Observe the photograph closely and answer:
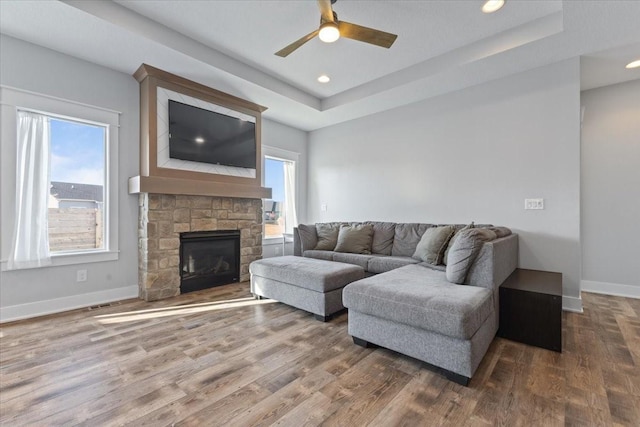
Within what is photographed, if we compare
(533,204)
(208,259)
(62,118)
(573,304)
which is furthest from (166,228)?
(573,304)

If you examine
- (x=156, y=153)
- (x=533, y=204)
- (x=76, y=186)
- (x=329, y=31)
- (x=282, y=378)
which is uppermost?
(x=329, y=31)

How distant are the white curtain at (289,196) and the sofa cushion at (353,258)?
176 cm

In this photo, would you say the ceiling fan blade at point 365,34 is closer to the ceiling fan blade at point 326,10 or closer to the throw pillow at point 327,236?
the ceiling fan blade at point 326,10

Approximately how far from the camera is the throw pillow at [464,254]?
2150 mm

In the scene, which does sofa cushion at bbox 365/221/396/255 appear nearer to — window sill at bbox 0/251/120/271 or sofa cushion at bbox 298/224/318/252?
sofa cushion at bbox 298/224/318/252

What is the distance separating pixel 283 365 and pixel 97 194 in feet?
9.70

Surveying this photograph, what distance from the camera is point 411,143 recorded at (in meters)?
4.20

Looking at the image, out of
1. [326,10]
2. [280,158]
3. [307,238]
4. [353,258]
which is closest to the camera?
[326,10]

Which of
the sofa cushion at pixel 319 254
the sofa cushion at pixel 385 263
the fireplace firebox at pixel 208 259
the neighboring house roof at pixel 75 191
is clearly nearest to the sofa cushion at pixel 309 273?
the sofa cushion at pixel 385 263

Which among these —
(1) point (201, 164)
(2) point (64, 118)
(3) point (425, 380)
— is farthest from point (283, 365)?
(2) point (64, 118)

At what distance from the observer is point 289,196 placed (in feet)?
17.9

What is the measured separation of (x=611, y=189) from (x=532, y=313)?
103 inches

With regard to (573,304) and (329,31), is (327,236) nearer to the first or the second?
(329,31)

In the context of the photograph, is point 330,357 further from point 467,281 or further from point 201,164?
point 201,164
